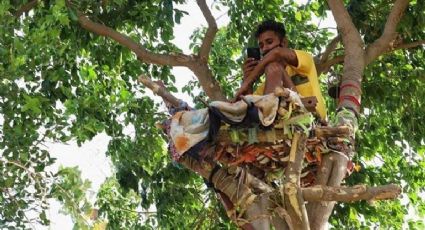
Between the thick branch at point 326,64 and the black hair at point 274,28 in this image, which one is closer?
the black hair at point 274,28

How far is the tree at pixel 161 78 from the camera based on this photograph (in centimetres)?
562

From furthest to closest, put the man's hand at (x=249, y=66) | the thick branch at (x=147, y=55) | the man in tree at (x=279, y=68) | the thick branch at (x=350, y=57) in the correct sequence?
the thick branch at (x=147, y=55) < the thick branch at (x=350, y=57) < the man's hand at (x=249, y=66) < the man in tree at (x=279, y=68)

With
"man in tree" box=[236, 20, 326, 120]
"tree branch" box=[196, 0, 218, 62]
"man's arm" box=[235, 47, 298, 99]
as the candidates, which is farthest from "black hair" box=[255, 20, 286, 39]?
"tree branch" box=[196, 0, 218, 62]

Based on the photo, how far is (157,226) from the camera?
7.77 meters

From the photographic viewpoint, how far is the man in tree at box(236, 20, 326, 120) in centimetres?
462

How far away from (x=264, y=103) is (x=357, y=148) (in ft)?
11.3

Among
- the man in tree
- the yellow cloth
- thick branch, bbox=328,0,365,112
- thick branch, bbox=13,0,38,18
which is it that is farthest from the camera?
thick branch, bbox=13,0,38,18

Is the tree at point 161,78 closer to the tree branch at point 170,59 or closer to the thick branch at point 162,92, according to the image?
the tree branch at point 170,59

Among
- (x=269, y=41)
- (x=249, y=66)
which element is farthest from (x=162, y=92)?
(x=269, y=41)

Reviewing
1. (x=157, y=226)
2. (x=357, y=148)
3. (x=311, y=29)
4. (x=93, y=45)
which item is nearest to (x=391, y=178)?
(x=357, y=148)

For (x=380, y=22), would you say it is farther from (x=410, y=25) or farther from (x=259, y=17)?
(x=259, y=17)

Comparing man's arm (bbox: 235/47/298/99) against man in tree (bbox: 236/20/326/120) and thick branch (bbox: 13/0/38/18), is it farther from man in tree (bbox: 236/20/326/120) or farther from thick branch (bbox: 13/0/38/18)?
thick branch (bbox: 13/0/38/18)

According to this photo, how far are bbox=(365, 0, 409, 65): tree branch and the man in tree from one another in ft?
2.61

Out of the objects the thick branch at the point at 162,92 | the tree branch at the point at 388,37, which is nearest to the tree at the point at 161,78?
the tree branch at the point at 388,37
